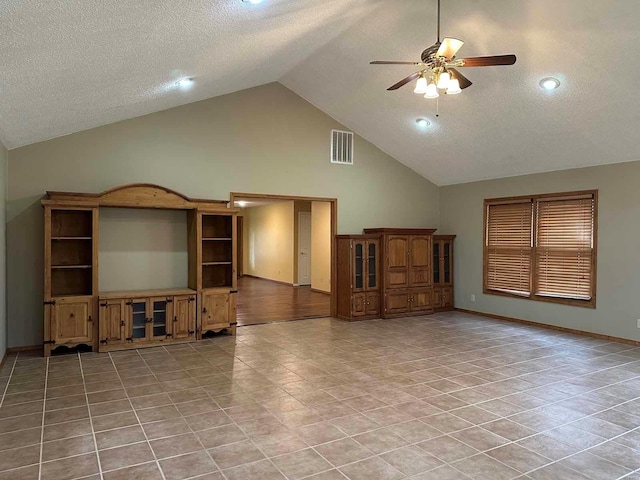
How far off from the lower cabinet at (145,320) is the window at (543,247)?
521cm

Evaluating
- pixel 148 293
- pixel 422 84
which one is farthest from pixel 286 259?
pixel 422 84

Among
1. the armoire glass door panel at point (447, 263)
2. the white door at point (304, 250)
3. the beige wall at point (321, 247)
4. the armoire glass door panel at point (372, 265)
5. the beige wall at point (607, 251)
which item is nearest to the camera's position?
the beige wall at point (607, 251)

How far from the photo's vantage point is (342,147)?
796 cm

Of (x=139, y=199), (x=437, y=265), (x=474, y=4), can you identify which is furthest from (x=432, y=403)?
(x=437, y=265)

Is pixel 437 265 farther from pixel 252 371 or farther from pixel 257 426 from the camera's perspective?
pixel 257 426

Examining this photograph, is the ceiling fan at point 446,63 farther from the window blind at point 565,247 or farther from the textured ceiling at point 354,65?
the window blind at point 565,247

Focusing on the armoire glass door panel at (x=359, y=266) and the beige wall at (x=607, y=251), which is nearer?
the beige wall at (x=607, y=251)

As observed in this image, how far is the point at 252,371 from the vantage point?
15.6 ft

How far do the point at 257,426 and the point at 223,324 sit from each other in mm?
3037

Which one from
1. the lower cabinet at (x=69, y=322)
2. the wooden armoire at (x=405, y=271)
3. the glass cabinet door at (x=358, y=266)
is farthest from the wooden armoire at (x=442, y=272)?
the lower cabinet at (x=69, y=322)

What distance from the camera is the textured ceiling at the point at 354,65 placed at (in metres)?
3.19

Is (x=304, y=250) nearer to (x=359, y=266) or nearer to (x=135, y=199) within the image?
(x=359, y=266)

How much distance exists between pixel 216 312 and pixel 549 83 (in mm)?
5042

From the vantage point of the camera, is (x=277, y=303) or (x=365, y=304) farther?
(x=277, y=303)
